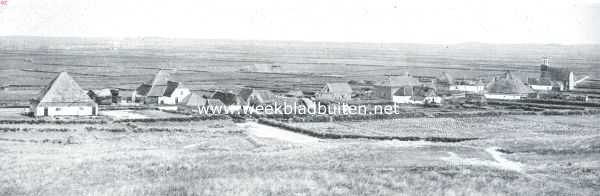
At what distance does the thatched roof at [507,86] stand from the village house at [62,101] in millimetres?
46096

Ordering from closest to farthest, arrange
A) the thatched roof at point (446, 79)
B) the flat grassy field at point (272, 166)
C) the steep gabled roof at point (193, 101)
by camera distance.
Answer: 1. the flat grassy field at point (272, 166)
2. the steep gabled roof at point (193, 101)
3. the thatched roof at point (446, 79)

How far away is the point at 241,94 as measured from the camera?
59.9 meters

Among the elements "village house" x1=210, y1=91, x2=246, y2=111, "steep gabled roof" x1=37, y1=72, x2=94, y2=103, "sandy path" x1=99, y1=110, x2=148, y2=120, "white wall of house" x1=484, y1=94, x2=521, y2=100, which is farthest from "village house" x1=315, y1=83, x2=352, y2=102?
"steep gabled roof" x1=37, y1=72, x2=94, y2=103

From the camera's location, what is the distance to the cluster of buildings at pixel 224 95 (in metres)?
50.1

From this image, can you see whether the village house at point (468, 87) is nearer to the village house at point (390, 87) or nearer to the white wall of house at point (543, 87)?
the white wall of house at point (543, 87)

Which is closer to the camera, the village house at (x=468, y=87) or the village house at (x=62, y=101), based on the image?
the village house at (x=62, y=101)

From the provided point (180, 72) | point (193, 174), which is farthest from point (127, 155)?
point (180, 72)

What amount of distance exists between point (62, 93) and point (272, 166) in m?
30.9

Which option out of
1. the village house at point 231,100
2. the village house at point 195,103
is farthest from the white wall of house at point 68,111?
the village house at point 231,100

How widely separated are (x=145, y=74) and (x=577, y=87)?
69656 mm

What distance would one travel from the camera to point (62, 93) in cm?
5012

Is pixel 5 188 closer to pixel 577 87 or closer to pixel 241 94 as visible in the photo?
pixel 241 94

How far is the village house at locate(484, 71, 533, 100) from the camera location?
74.1 metres

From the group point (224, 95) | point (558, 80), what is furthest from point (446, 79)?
point (224, 95)
